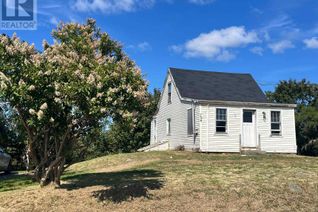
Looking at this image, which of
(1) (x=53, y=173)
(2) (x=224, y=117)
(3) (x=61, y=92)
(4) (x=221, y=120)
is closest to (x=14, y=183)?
(1) (x=53, y=173)

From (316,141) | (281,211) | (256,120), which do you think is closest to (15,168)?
(256,120)

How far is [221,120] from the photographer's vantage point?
900 inches

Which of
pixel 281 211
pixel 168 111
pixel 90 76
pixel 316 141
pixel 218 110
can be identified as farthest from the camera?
pixel 316 141

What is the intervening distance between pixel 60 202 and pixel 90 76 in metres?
3.22

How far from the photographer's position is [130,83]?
9.68 meters

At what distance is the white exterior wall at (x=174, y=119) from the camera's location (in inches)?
952

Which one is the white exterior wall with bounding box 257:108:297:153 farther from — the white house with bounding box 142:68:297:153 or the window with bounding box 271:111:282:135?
the window with bounding box 271:111:282:135

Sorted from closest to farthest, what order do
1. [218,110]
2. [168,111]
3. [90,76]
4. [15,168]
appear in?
[90,76], [218,110], [15,168], [168,111]

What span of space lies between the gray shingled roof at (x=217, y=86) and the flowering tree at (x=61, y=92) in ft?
45.1

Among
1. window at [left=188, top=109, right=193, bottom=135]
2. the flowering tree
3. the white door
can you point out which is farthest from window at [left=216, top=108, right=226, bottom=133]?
the flowering tree

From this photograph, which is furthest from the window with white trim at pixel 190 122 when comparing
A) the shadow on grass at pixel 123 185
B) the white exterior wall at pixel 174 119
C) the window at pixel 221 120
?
the shadow on grass at pixel 123 185

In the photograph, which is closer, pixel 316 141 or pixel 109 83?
pixel 109 83

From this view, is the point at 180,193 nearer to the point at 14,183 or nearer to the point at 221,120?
the point at 14,183

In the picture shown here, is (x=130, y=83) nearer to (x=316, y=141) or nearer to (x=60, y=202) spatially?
(x=60, y=202)
